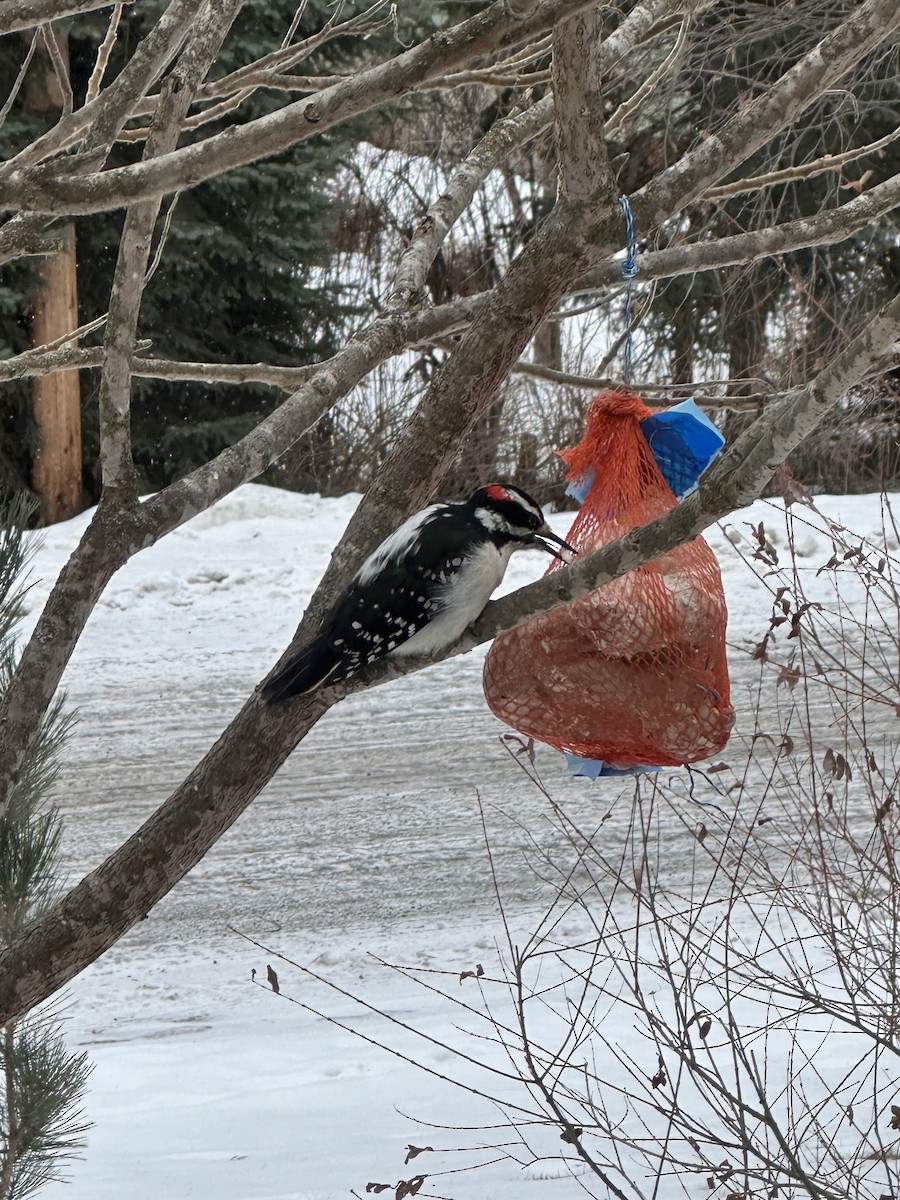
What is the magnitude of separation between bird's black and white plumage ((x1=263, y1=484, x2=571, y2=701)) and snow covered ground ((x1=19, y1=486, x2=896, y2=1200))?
0.55 metres

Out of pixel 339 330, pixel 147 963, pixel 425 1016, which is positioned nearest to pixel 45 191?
pixel 425 1016

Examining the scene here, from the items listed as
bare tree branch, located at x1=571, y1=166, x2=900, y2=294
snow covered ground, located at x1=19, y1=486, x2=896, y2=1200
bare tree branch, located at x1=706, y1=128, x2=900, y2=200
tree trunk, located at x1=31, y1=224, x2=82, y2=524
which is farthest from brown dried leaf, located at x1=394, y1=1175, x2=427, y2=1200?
tree trunk, located at x1=31, y1=224, x2=82, y2=524

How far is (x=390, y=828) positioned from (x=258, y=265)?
269 inches

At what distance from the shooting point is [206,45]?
2.24 meters

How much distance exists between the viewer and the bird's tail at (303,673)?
7.37 ft

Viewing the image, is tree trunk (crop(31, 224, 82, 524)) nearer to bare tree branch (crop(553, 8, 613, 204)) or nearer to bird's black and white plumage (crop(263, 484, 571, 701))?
bird's black and white plumage (crop(263, 484, 571, 701))

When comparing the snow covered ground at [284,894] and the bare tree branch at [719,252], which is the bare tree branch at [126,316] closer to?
the snow covered ground at [284,894]

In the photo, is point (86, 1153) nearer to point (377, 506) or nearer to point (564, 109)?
point (377, 506)

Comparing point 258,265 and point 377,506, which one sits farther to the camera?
point 258,265

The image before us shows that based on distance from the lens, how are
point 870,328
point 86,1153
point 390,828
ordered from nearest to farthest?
1. point 870,328
2. point 86,1153
3. point 390,828

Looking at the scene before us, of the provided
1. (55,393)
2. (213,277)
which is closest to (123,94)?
(213,277)

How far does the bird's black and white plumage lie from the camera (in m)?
2.33

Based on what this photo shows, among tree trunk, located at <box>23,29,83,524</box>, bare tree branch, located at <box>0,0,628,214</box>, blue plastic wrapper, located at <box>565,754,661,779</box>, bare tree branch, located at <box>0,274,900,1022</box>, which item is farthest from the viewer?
tree trunk, located at <box>23,29,83,524</box>

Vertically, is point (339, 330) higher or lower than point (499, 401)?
higher
